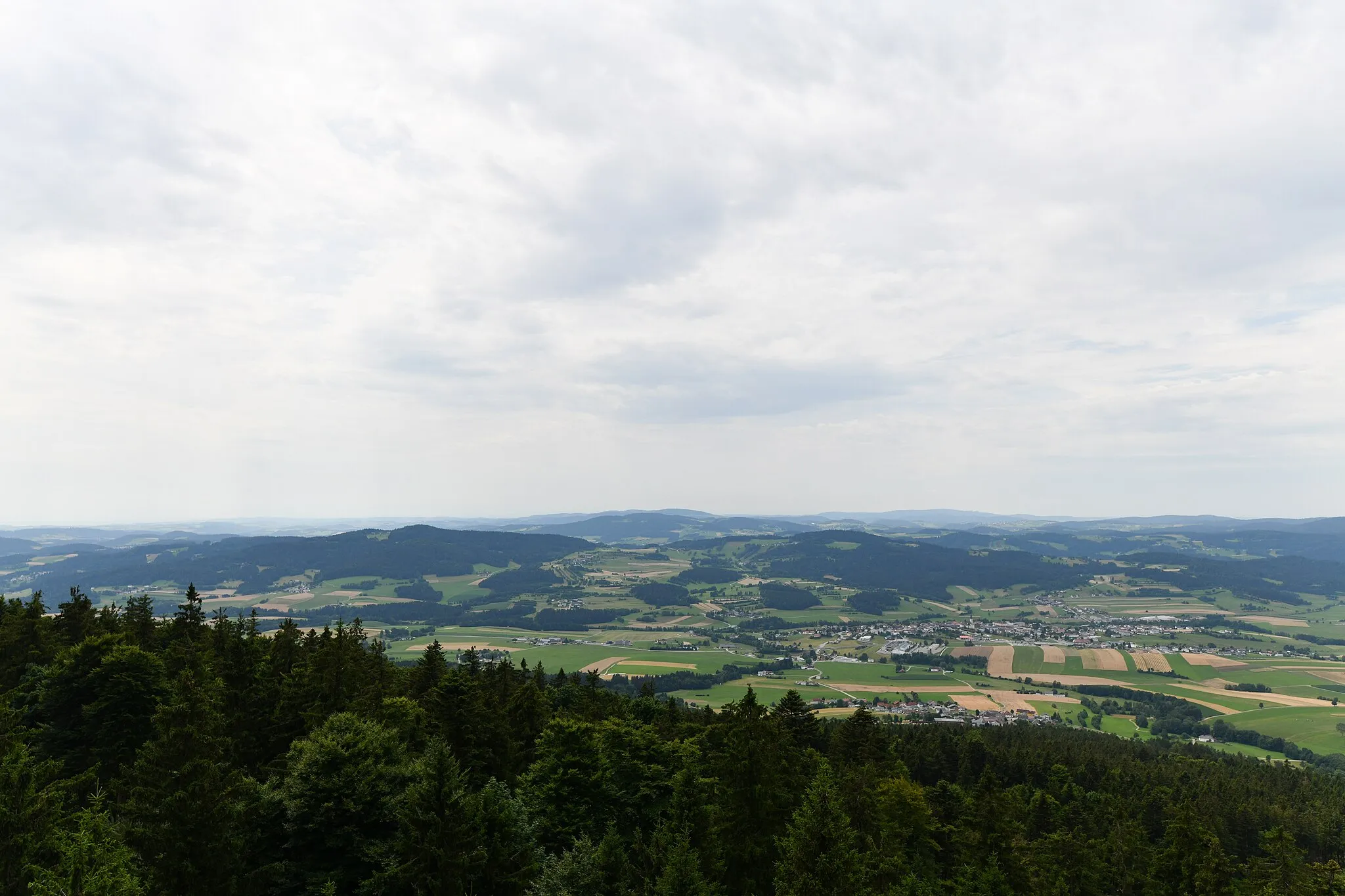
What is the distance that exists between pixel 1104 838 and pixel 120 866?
88402 millimetres

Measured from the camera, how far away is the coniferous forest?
94.7ft

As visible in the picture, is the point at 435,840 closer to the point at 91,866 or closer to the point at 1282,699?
the point at 91,866

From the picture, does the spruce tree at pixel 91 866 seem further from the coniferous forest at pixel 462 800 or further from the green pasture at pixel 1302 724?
the green pasture at pixel 1302 724

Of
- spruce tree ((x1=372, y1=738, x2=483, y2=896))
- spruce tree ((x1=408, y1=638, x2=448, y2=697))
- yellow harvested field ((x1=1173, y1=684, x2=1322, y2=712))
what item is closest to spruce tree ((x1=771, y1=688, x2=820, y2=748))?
spruce tree ((x1=408, y1=638, x2=448, y2=697))

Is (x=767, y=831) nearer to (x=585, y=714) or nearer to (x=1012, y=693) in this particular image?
(x=585, y=714)

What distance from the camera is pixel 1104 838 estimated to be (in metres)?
71.1

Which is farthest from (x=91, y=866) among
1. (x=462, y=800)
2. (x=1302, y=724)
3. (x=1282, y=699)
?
(x=1282, y=699)

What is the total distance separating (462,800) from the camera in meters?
30.5

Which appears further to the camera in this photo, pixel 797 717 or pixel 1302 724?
pixel 1302 724

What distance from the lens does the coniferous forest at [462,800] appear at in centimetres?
2888

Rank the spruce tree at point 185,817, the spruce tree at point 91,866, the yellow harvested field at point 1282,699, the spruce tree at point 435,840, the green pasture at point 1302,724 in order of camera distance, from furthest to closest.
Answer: the yellow harvested field at point 1282,699
the green pasture at point 1302,724
the spruce tree at point 435,840
the spruce tree at point 185,817
the spruce tree at point 91,866

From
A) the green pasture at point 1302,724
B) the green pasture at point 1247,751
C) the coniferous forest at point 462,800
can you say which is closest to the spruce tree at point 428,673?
the coniferous forest at point 462,800

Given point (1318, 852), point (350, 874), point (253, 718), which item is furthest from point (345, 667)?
point (1318, 852)

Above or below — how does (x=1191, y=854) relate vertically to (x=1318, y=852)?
above
